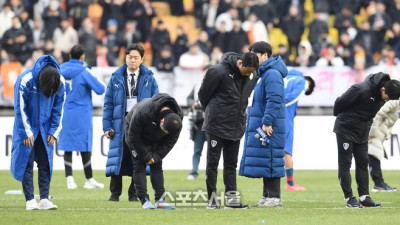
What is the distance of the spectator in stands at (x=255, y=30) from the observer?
2903cm

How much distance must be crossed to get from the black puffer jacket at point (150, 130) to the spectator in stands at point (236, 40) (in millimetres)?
15751

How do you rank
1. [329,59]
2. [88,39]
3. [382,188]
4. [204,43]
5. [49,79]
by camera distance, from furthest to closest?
[88,39], [204,43], [329,59], [382,188], [49,79]

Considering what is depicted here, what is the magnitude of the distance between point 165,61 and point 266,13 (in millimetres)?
4487

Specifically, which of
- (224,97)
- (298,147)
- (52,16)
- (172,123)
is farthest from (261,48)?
(52,16)

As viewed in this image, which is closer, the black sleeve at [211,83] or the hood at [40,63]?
the hood at [40,63]

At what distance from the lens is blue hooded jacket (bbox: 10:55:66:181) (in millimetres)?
13008

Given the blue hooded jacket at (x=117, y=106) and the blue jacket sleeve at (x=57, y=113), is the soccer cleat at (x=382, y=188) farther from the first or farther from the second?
the blue jacket sleeve at (x=57, y=113)

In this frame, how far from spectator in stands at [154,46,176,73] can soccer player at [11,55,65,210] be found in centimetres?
1315

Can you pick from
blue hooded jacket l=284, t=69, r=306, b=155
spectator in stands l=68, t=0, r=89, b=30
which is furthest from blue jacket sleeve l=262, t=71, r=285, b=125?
spectator in stands l=68, t=0, r=89, b=30

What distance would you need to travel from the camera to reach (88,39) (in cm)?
2864

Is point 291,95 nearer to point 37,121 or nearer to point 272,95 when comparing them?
point 272,95

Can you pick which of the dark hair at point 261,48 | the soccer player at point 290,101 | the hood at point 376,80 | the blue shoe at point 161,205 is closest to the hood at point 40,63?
the blue shoe at point 161,205

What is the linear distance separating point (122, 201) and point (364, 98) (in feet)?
13.3

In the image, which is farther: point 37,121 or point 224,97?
point 224,97
